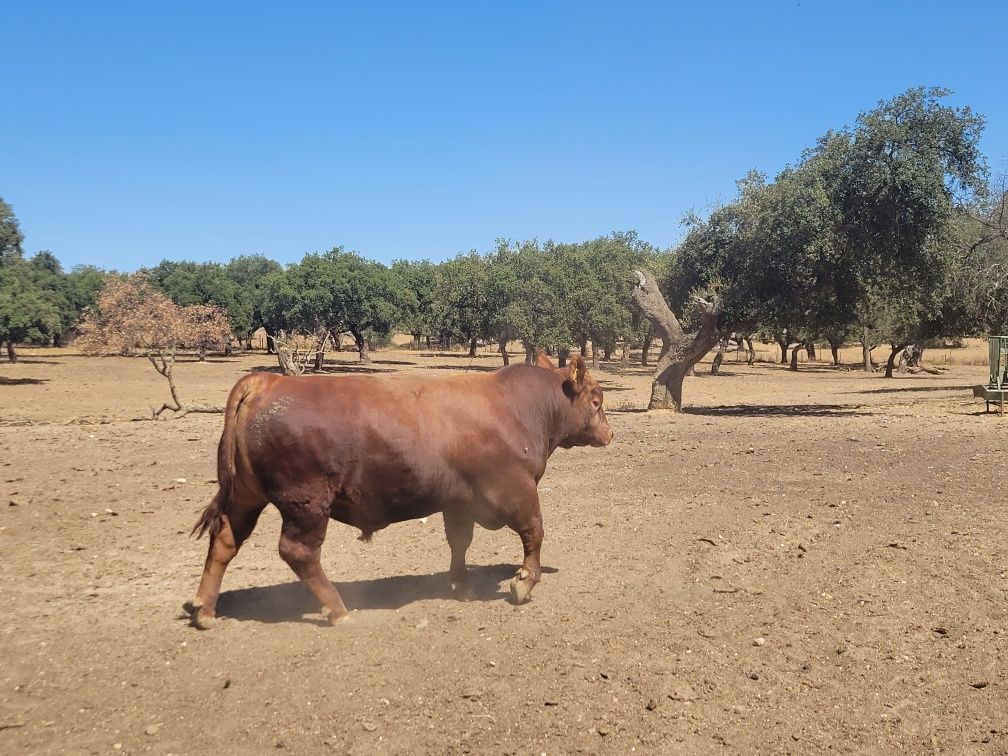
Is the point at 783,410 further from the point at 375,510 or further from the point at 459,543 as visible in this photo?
the point at 375,510

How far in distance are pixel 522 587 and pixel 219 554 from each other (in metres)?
2.40

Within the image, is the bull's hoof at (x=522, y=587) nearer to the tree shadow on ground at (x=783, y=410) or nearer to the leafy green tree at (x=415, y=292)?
the tree shadow on ground at (x=783, y=410)

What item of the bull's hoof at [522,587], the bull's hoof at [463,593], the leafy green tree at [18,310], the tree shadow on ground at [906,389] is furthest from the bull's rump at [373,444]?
the leafy green tree at [18,310]

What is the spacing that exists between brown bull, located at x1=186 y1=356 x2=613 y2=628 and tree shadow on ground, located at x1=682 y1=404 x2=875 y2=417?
1632 cm

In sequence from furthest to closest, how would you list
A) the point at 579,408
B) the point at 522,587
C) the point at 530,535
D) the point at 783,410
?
the point at 783,410
the point at 579,408
the point at 530,535
the point at 522,587

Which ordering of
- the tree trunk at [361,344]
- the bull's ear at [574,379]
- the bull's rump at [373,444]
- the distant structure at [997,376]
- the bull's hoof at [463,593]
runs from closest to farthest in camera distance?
the bull's rump at [373,444]
the bull's hoof at [463,593]
the bull's ear at [574,379]
the distant structure at [997,376]
the tree trunk at [361,344]

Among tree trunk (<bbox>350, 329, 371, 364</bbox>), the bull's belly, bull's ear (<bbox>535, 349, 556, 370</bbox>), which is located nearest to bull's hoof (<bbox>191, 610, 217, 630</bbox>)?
the bull's belly

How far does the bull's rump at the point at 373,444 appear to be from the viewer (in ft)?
19.6

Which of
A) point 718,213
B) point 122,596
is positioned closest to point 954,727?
point 122,596

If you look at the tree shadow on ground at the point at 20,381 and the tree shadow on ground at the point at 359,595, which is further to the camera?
the tree shadow on ground at the point at 20,381

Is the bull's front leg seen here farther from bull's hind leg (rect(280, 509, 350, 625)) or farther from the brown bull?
bull's hind leg (rect(280, 509, 350, 625))

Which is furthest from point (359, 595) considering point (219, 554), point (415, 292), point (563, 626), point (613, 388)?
point (415, 292)

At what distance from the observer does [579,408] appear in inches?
297

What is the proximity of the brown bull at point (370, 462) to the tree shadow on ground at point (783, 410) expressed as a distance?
16.3 m
